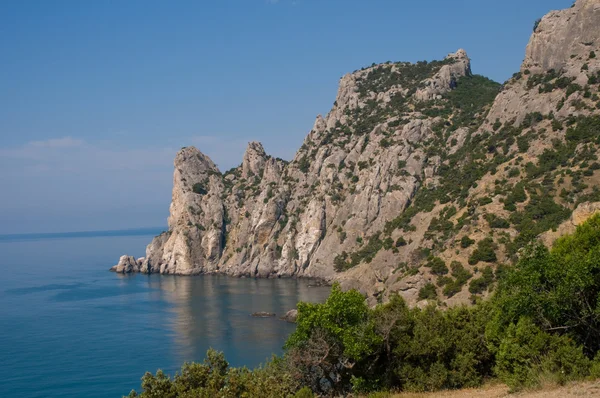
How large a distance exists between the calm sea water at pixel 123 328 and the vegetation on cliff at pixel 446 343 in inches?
1065

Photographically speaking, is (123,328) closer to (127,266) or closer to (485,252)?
(485,252)

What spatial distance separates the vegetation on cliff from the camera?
20875mm

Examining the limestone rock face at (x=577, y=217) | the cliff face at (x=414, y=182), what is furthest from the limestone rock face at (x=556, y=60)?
the limestone rock face at (x=577, y=217)

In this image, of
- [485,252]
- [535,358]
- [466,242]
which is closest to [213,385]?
[535,358]

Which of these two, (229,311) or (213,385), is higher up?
(213,385)

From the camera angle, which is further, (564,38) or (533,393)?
(564,38)

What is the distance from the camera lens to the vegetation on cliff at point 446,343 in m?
20.9

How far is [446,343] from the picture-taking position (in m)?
28.7

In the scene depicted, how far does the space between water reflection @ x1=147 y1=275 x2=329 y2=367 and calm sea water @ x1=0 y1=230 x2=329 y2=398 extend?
0.45 ft

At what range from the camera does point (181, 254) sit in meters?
131

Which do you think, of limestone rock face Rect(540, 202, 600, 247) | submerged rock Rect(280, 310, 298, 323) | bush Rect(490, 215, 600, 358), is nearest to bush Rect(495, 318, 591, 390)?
bush Rect(490, 215, 600, 358)

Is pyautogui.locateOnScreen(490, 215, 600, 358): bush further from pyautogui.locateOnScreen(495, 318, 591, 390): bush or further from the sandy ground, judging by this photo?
the sandy ground

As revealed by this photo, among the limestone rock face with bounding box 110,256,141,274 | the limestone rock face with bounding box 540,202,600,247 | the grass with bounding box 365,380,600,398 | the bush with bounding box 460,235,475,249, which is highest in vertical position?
the limestone rock face with bounding box 540,202,600,247

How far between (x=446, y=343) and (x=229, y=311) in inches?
2259
